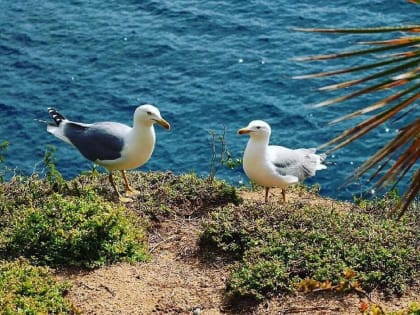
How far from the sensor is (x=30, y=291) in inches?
303

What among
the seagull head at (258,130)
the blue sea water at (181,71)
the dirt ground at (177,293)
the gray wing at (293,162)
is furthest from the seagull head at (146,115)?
the blue sea water at (181,71)

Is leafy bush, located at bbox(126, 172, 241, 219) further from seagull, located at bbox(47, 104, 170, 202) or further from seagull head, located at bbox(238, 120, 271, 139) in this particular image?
seagull head, located at bbox(238, 120, 271, 139)

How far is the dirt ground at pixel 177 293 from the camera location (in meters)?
Answer: 7.72

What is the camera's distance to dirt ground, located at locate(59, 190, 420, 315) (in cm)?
772

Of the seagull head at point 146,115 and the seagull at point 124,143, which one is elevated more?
the seagull head at point 146,115

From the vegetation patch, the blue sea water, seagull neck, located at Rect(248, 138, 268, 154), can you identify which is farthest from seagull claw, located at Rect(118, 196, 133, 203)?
the blue sea water

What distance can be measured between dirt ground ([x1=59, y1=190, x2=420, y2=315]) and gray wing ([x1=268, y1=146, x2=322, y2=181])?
2444mm

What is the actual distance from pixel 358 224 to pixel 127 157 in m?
3.72

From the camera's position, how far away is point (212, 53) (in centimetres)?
2289

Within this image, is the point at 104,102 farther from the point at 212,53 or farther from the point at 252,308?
the point at 252,308

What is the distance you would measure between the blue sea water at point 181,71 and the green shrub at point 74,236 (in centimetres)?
917

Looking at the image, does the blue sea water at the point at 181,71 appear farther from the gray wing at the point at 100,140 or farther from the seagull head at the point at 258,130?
the seagull head at the point at 258,130

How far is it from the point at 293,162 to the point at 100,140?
2753 millimetres

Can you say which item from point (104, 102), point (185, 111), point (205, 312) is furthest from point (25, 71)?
point (205, 312)
